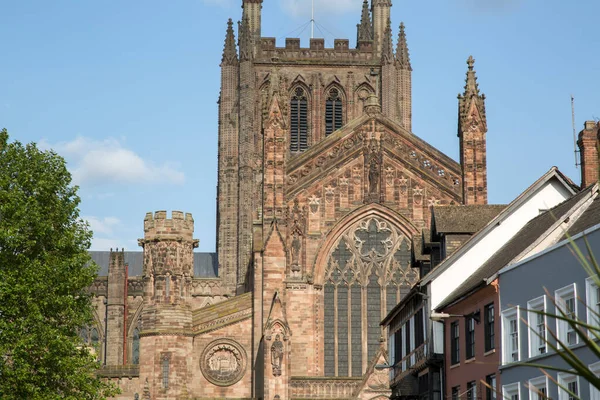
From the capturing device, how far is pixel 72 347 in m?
34.5

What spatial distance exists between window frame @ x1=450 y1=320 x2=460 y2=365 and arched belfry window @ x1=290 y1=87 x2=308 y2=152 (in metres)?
50.6

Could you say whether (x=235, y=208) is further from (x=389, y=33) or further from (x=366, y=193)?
(x=366, y=193)

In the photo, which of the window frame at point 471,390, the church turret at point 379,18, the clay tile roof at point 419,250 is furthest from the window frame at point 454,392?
the church turret at point 379,18

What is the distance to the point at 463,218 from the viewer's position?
110 ft

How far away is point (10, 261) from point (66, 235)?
2.09 meters

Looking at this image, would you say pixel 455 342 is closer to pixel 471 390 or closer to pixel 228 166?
pixel 471 390

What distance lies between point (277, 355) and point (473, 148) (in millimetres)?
13102

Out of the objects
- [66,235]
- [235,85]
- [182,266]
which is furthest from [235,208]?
[66,235]

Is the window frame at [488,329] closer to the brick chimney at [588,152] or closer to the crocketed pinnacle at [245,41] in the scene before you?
the brick chimney at [588,152]

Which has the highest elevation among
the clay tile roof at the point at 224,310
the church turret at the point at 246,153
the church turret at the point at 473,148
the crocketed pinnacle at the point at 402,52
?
the crocketed pinnacle at the point at 402,52

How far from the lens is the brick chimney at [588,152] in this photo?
97.7ft

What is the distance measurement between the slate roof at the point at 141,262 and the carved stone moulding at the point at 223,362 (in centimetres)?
3983

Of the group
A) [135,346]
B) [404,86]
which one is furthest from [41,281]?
[404,86]

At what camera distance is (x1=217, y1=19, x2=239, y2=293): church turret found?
77438 mm
